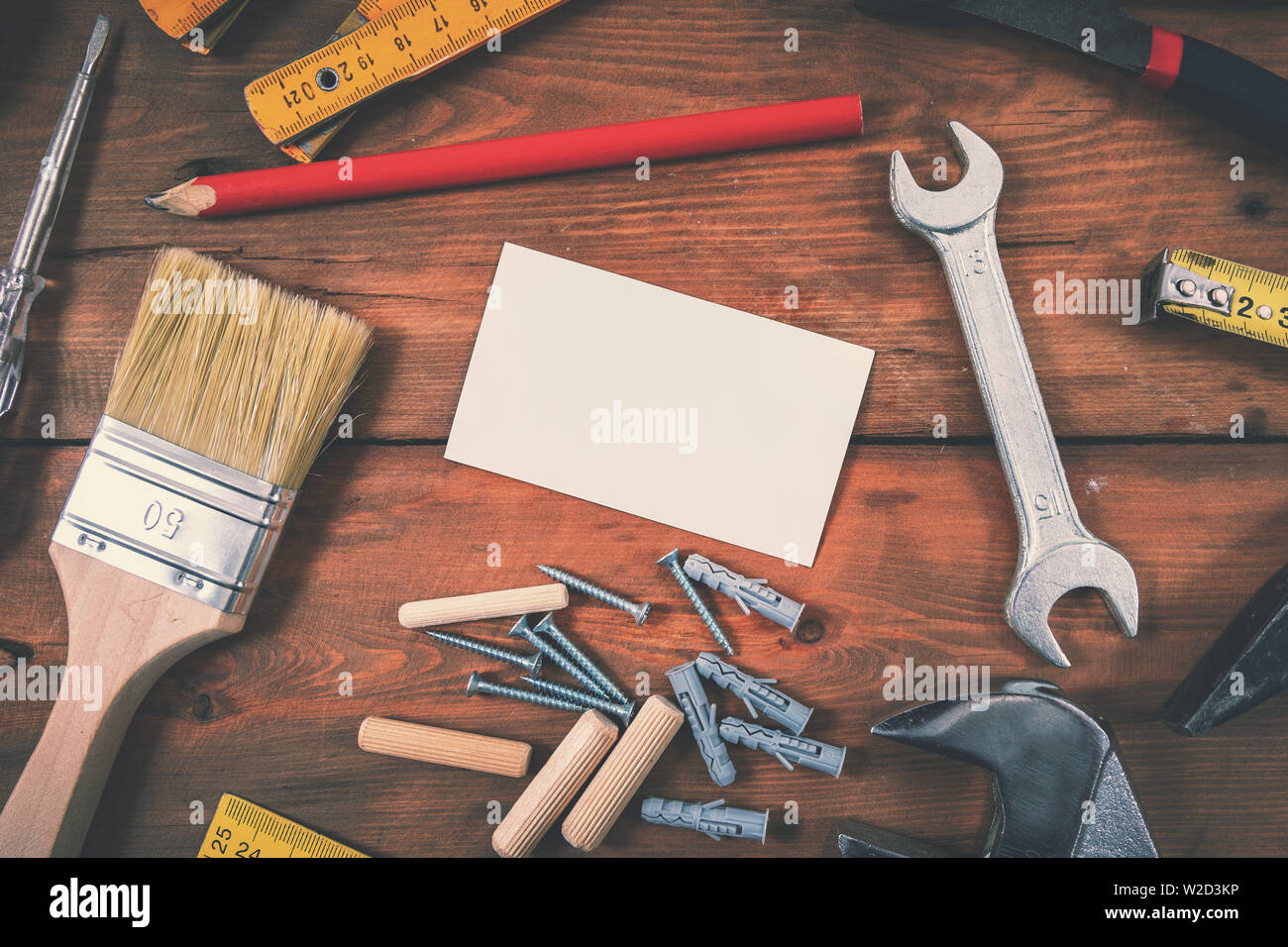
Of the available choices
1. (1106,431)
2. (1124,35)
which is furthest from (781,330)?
(1124,35)

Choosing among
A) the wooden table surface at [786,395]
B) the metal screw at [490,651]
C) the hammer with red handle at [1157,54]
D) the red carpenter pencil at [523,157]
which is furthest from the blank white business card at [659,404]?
the hammer with red handle at [1157,54]

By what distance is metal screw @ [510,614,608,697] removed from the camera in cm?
109

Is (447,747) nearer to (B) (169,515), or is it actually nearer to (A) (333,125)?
(B) (169,515)

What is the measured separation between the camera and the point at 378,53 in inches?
42.6

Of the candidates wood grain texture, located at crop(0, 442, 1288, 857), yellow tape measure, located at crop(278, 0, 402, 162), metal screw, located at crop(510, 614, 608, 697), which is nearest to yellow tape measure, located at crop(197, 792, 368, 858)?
wood grain texture, located at crop(0, 442, 1288, 857)

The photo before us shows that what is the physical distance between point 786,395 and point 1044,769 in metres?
0.61

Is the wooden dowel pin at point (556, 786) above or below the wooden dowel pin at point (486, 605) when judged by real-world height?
below

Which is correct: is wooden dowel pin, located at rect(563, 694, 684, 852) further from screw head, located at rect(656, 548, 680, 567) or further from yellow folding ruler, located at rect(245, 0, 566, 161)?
yellow folding ruler, located at rect(245, 0, 566, 161)

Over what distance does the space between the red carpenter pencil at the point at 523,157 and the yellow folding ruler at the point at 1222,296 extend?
47cm

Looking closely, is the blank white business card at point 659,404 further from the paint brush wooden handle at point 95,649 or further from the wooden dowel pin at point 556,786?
the paint brush wooden handle at point 95,649

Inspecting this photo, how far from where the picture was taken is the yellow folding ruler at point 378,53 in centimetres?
108

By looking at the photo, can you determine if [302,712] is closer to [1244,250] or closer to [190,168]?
[190,168]

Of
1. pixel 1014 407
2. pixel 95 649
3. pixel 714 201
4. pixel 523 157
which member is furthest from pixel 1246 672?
pixel 95 649

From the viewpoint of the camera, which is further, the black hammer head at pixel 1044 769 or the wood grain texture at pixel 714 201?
the wood grain texture at pixel 714 201
